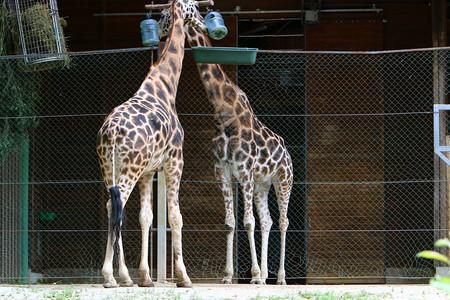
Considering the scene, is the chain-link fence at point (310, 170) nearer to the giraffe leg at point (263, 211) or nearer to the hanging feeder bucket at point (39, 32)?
the giraffe leg at point (263, 211)

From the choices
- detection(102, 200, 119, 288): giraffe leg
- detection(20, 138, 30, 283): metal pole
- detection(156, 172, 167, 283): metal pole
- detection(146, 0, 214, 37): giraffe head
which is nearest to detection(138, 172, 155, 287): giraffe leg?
detection(102, 200, 119, 288): giraffe leg

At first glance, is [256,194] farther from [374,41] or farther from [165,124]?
[374,41]

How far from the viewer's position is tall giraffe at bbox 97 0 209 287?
6.78m

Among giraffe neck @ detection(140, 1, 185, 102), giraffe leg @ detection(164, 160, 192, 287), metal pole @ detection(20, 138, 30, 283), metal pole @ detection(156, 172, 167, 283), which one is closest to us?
giraffe leg @ detection(164, 160, 192, 287)

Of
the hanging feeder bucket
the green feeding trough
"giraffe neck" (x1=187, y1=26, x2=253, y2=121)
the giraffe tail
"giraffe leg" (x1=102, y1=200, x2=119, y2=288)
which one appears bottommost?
"giraffe leg" (x1=102, y1=200, x2=119, y2=288)

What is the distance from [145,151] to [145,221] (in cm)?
84

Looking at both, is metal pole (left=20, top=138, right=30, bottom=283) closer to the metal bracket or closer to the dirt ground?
the dirt ground

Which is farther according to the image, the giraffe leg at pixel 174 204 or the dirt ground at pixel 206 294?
the giraffe leg at pixel 174 204

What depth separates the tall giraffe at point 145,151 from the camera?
22.2 feet

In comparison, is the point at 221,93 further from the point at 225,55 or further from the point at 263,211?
the point at 263,211

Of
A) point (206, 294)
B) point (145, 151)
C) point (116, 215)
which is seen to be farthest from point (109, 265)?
point (145, 151)

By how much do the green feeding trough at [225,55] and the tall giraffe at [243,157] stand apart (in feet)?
2.21

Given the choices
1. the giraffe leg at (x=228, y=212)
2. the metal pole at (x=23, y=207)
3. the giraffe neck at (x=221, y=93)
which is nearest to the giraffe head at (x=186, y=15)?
the giraffe neck at (x=221, y=93)

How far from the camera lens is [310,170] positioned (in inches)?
422
